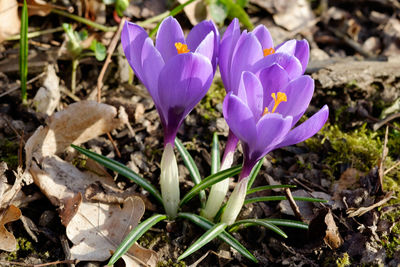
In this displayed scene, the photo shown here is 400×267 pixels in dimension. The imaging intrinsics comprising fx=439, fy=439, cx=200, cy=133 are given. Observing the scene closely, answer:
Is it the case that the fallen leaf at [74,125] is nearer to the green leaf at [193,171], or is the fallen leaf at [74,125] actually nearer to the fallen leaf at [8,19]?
the green leaf at [193,171]

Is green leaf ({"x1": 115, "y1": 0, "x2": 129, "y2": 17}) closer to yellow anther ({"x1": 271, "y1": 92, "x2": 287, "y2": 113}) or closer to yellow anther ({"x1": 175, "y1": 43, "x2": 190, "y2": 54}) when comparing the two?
yellow anther ({"x1": 175, "y1": 43, "x2": 190, "y2": 54})

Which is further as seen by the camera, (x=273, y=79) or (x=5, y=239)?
(x=5, y=239)

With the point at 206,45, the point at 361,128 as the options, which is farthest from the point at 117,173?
the point at 361,128

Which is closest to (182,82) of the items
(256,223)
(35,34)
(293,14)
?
(256,223)

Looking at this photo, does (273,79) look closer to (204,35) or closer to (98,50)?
(204,35)

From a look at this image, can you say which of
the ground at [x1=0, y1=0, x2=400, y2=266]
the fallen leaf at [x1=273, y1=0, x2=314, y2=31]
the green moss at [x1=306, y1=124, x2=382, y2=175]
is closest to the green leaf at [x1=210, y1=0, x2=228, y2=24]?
the ground at [x1=0, y1=0, x2=400, y2=266]

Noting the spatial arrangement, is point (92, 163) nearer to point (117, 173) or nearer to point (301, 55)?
point (117, 173)

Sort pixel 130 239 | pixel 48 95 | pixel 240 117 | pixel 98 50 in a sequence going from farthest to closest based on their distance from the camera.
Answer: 1. pixel 98 50
2. pixel 48 95
3. pixel 130 239
4. pixel 240 117
